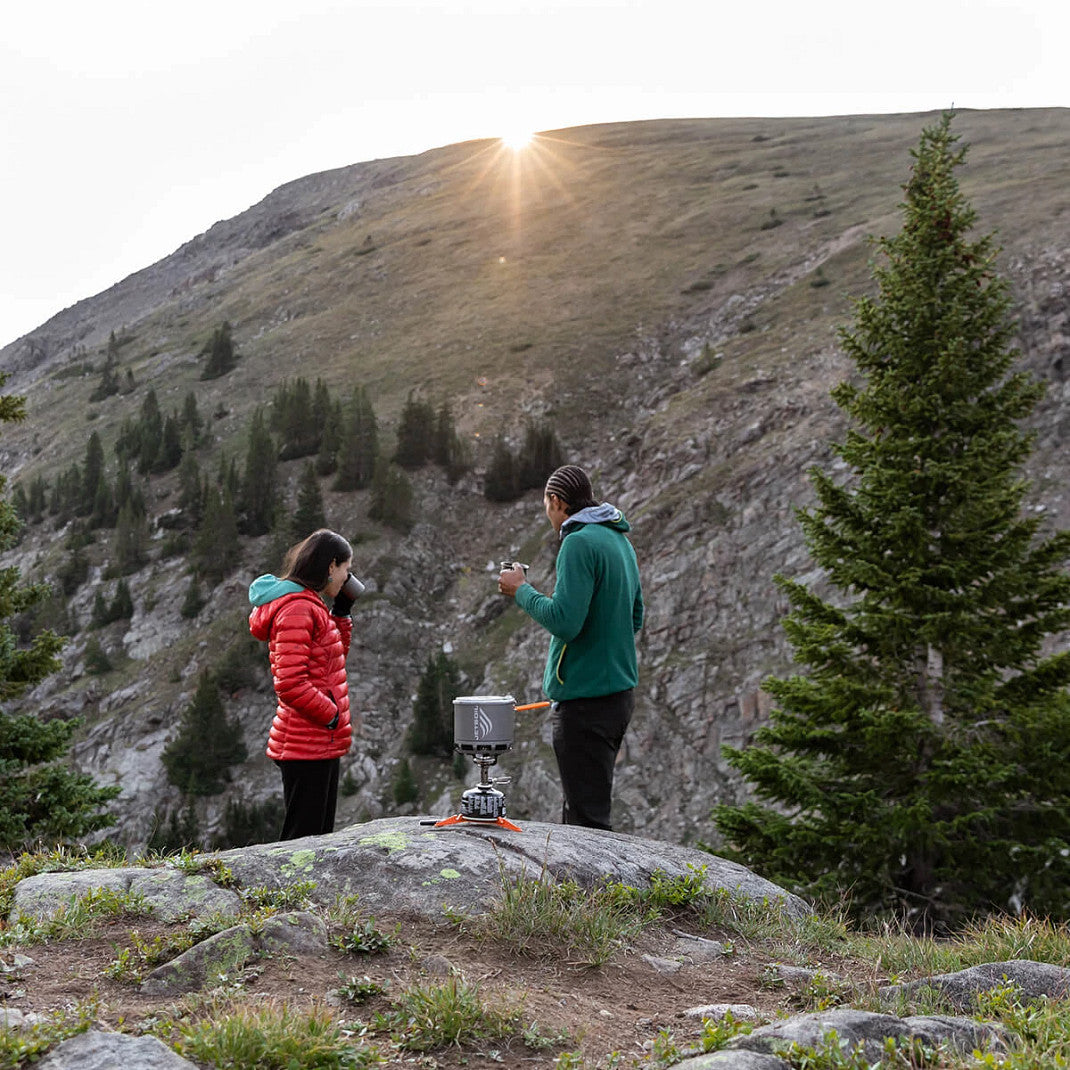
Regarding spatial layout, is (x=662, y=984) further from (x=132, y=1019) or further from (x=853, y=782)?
(x=853, y=782)

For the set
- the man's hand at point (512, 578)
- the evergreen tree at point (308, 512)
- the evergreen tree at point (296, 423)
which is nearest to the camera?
the man's hand at point (512, 578)

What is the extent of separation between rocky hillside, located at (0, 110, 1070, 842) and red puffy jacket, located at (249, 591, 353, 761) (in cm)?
1701

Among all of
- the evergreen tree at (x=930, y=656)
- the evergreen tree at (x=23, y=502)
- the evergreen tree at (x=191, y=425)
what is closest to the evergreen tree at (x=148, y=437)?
the evergreen tree at (x=191, y=425)

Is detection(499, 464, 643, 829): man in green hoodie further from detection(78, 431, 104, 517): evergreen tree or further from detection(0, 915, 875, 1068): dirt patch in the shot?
detection(78, 431, 104, 517): evergreen tree

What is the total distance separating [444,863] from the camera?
15.1 ft

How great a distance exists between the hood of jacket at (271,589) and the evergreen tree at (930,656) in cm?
549

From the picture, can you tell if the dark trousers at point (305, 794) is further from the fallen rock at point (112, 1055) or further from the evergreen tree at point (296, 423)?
the evergreen tree at point (296, 423)

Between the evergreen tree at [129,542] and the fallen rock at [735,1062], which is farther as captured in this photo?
the evergreen tree at [129,542]

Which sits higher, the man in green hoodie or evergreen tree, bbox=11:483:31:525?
the man in green hoodie

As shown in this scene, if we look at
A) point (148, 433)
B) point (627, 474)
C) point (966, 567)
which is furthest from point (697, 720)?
point (148, 433)

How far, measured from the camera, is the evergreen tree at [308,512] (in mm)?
36781

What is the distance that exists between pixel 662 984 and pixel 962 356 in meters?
7.98

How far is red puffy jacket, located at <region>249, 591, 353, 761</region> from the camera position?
5488 millimetres

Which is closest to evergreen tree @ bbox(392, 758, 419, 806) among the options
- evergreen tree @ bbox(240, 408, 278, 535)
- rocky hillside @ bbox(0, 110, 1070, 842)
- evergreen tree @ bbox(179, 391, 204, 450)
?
rocky hillside @ bbox(0, 110, 1070, 842)
